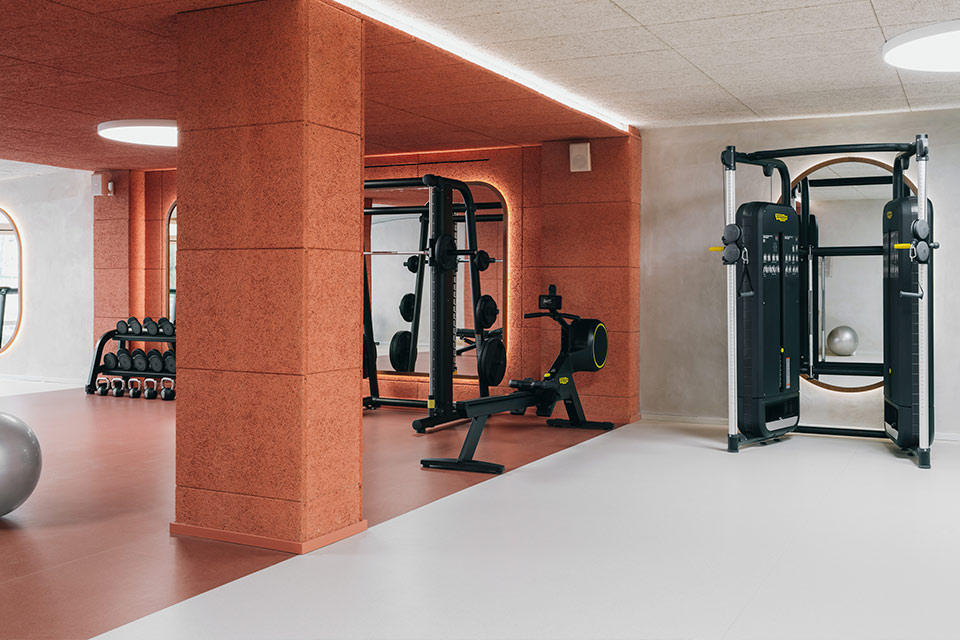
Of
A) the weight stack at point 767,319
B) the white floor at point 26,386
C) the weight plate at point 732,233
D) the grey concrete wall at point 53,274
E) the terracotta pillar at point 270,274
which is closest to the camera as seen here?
the terracotta pillar at point 270,274

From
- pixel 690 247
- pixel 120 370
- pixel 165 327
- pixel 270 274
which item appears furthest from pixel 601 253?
pixel 120 370

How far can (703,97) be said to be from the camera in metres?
6.77

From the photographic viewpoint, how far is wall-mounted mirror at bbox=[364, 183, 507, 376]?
8711mm

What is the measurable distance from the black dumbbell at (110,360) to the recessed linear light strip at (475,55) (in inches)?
247

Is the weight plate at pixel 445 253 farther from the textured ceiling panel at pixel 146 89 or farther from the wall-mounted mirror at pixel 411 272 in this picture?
the wall-mounted mirror at pixel 411 272

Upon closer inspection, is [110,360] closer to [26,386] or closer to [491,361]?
[26,386]

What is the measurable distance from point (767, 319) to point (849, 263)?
352 centimetres

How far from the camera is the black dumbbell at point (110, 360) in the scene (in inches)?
394

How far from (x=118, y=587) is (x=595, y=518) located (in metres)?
2.40

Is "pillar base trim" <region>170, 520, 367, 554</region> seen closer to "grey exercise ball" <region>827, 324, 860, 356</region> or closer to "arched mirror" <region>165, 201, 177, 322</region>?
"grey exercise ball" <region>827, 324, 860, 356</region>

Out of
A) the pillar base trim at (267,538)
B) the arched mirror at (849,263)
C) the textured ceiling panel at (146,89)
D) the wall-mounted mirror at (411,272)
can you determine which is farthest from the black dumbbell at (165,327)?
the arched mirror at (849,263)

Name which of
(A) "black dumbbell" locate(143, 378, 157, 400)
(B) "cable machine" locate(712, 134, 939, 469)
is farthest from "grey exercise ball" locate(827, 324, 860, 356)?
(A) "black dumbbell" locate(143, 378, 157, 400)

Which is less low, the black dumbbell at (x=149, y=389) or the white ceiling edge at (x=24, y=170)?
the white ceiling edge at (x=24, y=170)

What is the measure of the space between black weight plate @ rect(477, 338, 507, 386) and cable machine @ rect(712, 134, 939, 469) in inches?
75.8
